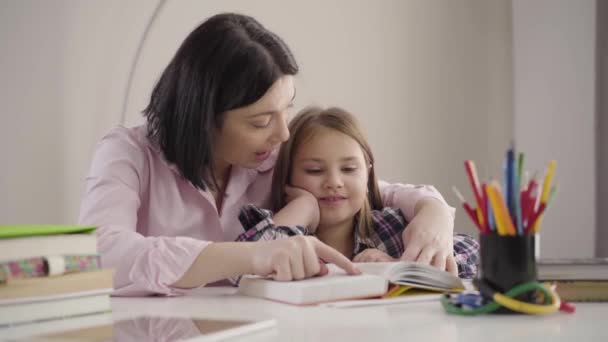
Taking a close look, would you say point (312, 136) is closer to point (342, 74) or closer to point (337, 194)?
point (337, 194)

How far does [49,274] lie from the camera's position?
3.05ft

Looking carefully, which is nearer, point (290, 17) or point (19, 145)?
point (19, 145)

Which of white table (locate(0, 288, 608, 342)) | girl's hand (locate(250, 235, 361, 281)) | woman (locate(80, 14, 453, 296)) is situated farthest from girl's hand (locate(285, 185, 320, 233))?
white table (locate(0, 288, 608, 342))

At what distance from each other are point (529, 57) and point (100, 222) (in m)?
2.49

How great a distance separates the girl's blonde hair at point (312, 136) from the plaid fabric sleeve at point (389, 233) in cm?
2

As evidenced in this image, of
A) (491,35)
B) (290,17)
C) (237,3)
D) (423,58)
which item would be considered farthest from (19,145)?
(491,35)

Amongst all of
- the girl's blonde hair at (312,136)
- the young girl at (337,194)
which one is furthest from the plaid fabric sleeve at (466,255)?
the girl's blonde hair at (312,136)

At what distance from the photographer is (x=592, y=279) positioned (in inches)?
41.4

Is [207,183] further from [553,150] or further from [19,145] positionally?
[553,150]

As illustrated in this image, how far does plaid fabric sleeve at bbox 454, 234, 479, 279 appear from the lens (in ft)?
6.02

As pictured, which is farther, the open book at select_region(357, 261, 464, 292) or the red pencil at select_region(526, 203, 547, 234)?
the open book at select_region(357, 261, 464, 292)

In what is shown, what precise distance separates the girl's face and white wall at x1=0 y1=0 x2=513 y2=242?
110cm

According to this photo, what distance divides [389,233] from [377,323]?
0.96 meters

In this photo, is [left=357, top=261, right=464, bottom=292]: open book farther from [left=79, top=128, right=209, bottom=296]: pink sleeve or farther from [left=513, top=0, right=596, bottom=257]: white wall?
[left=513, top=0, right=596, bottom=257]: white wall
